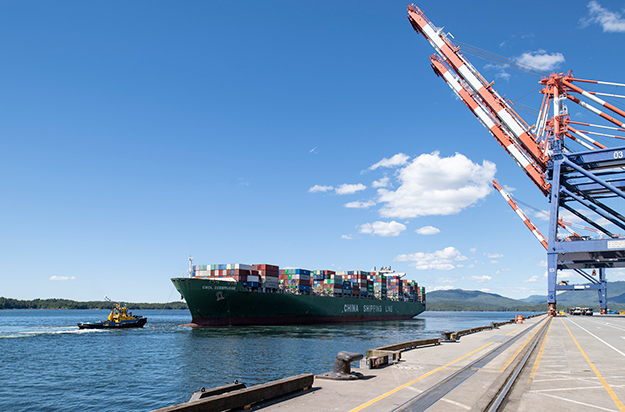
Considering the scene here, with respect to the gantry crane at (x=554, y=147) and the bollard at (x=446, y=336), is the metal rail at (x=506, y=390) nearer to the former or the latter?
the bollard at (x=446, y=336)

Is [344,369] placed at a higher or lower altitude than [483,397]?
lower

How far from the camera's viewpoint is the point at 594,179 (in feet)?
137

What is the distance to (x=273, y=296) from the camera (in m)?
60.6

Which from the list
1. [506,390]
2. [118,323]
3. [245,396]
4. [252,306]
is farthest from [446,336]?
[118,323]

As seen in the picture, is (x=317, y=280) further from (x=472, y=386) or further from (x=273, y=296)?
(x=472, y=386)

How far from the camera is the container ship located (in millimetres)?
54219

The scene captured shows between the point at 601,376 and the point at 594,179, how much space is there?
37147mm

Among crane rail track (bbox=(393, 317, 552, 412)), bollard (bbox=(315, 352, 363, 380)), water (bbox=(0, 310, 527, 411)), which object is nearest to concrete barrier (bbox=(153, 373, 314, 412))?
bollard (bbox=(315, 352, 363, 380))

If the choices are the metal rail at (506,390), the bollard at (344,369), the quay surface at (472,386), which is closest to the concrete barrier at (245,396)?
the quay surface at (472,386)

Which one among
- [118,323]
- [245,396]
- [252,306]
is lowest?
[118,323]

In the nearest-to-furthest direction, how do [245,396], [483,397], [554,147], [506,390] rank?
[245,396]
[483,397]
[506,390]
[554,147]

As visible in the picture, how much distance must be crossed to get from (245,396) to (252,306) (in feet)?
171

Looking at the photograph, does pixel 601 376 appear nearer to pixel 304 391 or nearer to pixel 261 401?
pixel 304 391

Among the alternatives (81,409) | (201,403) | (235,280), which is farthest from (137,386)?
(235,280)
